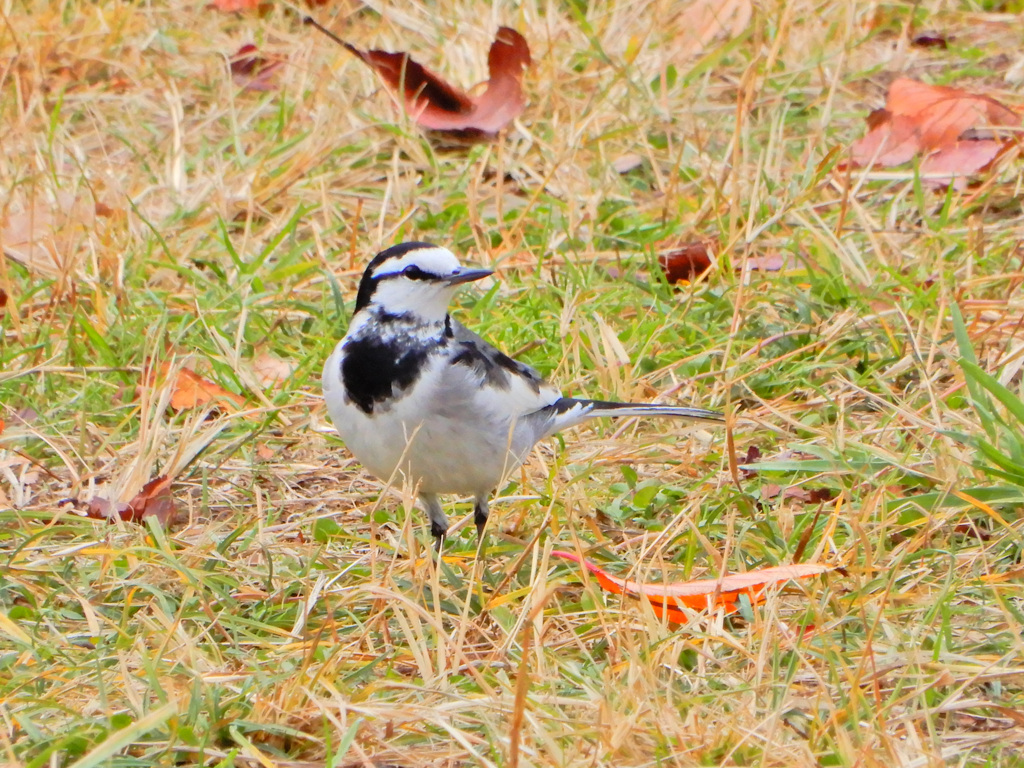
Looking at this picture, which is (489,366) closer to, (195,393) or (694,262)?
(195,393)

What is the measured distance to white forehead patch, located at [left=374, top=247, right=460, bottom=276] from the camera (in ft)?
14.0

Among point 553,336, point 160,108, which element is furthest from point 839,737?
point 160,108

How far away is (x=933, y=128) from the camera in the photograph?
254 inches

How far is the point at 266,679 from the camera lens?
320 cm

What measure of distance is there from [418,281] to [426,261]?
0.07m

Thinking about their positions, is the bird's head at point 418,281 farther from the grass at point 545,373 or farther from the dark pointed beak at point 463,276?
the grass at point 545,373

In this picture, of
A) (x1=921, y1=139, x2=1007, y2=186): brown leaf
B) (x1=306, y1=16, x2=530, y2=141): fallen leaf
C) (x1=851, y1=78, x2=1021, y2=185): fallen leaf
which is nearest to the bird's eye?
(x1=306, y1=16, x2=530, y2=141): fallen leaf

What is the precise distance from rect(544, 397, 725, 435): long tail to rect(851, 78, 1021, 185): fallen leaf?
2.31 m

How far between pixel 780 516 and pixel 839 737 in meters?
1.27

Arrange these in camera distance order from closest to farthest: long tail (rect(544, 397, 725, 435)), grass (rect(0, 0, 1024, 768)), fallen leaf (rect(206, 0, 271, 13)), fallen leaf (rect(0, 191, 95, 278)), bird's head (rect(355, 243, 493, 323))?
grass (rect(0, 0, 1024, 768))
bird's head (rect(355, 243, 493, 323))
long tail (rect(544, 397, 725, 435))
fallen leaf (rect(0, 191, 95, 278))
fallen leaf (rect(206, 0, 271, 13))

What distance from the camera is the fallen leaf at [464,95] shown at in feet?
22.1

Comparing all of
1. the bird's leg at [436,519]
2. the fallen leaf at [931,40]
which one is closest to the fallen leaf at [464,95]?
the fallen leaf at [931,40]

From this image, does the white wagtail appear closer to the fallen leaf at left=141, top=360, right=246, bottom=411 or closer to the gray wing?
the gray wing

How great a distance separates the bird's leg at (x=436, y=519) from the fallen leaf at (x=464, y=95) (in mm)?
2804
